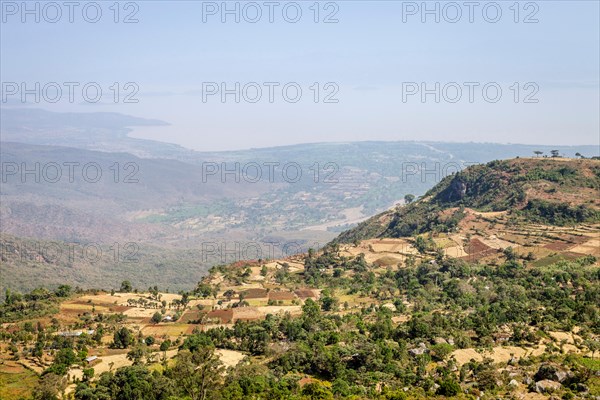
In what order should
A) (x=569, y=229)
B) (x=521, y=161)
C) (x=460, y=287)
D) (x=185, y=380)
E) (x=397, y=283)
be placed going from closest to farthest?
(x=185, y=380) → (x=460, y=287) → (x=397, y=283) → (x=569, y=229) → (x=521, y=161)

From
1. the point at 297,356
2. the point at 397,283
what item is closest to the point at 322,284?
the point at 397,283

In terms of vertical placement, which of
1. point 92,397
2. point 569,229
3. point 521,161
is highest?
point 521,161

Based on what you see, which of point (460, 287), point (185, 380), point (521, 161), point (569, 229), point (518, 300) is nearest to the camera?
point (185, 380)

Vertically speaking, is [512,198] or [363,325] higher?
[512,198]

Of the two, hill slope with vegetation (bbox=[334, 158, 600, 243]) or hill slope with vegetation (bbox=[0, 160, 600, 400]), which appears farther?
hill slope with vegetation (bbox=[334, 158, 600, 243])

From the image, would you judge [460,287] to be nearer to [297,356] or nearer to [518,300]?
[518,300]

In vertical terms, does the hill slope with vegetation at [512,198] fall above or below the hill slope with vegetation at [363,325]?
above

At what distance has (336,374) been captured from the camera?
45.9 metres

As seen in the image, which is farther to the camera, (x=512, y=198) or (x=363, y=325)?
(x=512, y=198)

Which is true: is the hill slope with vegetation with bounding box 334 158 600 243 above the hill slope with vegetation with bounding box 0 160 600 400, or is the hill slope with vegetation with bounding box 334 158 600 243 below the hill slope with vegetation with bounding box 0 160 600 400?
above

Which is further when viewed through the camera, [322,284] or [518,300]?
[322,284]

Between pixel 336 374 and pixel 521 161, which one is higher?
pixel 521 161

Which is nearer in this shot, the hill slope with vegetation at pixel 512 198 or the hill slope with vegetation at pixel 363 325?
the hill slope with vegetation at pixel 363 325

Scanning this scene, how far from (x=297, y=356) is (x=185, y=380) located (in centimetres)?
1047
